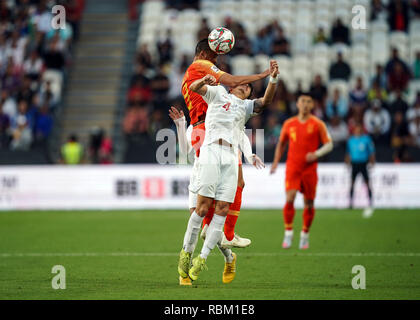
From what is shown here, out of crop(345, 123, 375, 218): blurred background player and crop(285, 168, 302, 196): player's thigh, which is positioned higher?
crop(345, 123, 375, 218): blurred background player

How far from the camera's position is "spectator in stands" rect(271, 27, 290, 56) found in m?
28.2

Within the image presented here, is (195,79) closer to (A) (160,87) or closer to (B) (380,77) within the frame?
(A) (160,87)

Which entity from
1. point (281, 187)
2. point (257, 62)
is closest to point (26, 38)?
point (257, 62)

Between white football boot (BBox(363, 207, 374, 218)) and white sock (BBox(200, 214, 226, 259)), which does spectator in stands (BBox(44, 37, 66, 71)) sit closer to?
white football boot (BBox(363, 207, 374, 218))

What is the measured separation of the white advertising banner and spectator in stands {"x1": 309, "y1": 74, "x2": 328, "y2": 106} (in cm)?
282

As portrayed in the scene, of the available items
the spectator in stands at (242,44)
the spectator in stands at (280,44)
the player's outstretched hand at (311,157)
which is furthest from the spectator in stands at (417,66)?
the player's outstretched hand at (311,157)

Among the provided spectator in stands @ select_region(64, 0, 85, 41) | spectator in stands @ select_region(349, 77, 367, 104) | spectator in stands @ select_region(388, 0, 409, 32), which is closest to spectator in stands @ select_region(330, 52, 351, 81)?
spectator in stands @ select_region(349, 77, 367, 104)

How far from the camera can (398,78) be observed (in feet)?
86.3

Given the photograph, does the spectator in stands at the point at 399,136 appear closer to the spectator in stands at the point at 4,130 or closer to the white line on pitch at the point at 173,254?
the white line on pitch at the point at 173,254

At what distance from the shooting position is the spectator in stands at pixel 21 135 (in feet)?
86.0

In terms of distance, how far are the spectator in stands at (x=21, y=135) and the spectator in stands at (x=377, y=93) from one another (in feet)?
34.2

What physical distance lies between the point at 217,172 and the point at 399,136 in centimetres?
1552

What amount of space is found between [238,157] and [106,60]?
829 inches

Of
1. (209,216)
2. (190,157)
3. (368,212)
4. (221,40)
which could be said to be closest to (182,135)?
(190,157)
